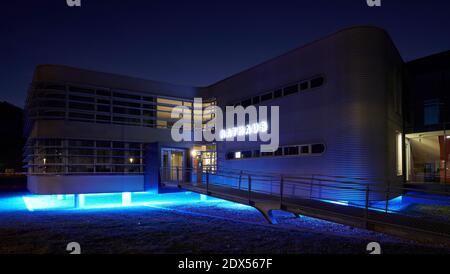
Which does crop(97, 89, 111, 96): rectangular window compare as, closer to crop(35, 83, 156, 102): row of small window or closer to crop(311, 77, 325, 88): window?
crop(35, 83, 156, 102): row of small window

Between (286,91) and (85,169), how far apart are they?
35.0 ft

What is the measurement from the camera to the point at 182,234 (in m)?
9.39

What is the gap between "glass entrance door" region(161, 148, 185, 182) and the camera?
20094 millimetres

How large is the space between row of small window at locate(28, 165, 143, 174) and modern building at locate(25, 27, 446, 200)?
0.05 m

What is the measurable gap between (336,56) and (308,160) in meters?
4.53

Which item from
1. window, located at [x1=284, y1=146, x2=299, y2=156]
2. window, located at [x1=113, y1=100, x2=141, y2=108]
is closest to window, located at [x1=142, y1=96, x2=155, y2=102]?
window, located at [x1=113, y1=100, x2=141, y2=108]

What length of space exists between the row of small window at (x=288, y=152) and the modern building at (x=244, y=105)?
0.16 feet

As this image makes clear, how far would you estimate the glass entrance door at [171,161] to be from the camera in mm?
20094

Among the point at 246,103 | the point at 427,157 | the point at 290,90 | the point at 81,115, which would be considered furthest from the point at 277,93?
the point at 427,157

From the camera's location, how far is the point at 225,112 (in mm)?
20859

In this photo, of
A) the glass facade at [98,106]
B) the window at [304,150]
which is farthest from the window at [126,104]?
the window at [304,150]

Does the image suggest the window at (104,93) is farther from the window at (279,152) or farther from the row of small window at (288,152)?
the window at (279,152)

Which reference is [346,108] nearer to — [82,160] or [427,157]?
[427,157]

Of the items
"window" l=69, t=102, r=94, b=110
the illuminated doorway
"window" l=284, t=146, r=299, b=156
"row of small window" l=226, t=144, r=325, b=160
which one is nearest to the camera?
"row of small window" l=226, t=144, r=325, b=160
